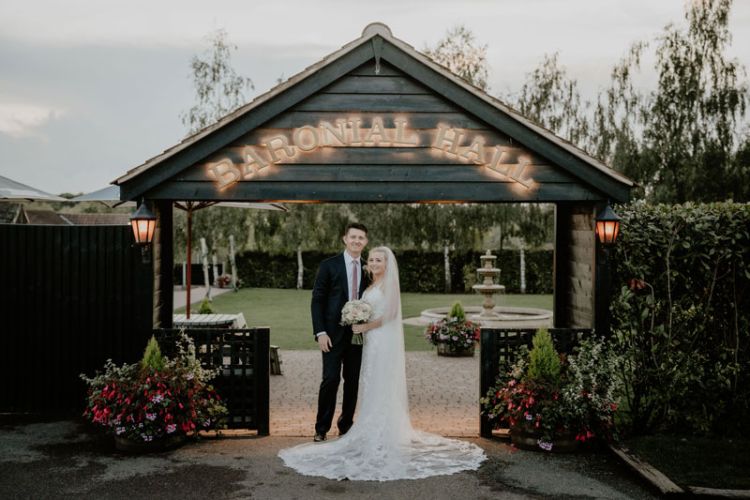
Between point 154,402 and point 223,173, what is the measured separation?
235 cm

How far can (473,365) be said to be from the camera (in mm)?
12500

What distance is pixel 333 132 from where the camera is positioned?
288 inches

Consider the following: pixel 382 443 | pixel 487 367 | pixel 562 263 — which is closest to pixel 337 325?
pixel 382 443

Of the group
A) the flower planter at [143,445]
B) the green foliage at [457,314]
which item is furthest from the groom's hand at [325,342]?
the green foliage at [457,314]

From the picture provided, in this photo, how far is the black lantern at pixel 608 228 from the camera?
7.04 metres

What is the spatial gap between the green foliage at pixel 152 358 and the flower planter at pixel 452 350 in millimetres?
7403

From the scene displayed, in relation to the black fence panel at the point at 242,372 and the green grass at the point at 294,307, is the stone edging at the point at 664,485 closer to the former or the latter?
the black fence panel at the point at 242,372

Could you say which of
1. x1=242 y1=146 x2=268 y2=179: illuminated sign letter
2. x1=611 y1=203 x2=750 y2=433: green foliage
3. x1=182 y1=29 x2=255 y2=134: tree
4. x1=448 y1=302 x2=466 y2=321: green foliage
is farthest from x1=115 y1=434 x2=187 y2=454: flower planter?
x1=182 y1=29 x2=255 y2=134: tree

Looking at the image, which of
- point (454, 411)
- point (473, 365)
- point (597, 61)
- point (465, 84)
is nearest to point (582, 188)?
point (465, 84)

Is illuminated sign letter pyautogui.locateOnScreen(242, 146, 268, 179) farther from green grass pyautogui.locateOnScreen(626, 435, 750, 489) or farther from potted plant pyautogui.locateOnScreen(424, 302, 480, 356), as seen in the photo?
potted plant pyautogui.locateOnScreen(424, 302, 480, 356)

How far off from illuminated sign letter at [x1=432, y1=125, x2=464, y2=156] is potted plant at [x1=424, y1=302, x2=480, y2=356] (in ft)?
21.8

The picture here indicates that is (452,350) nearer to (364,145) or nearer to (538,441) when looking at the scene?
(538,441)

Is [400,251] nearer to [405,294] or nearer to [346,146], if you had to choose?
[405,294]

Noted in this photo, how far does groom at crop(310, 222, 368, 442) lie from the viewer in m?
6.93
